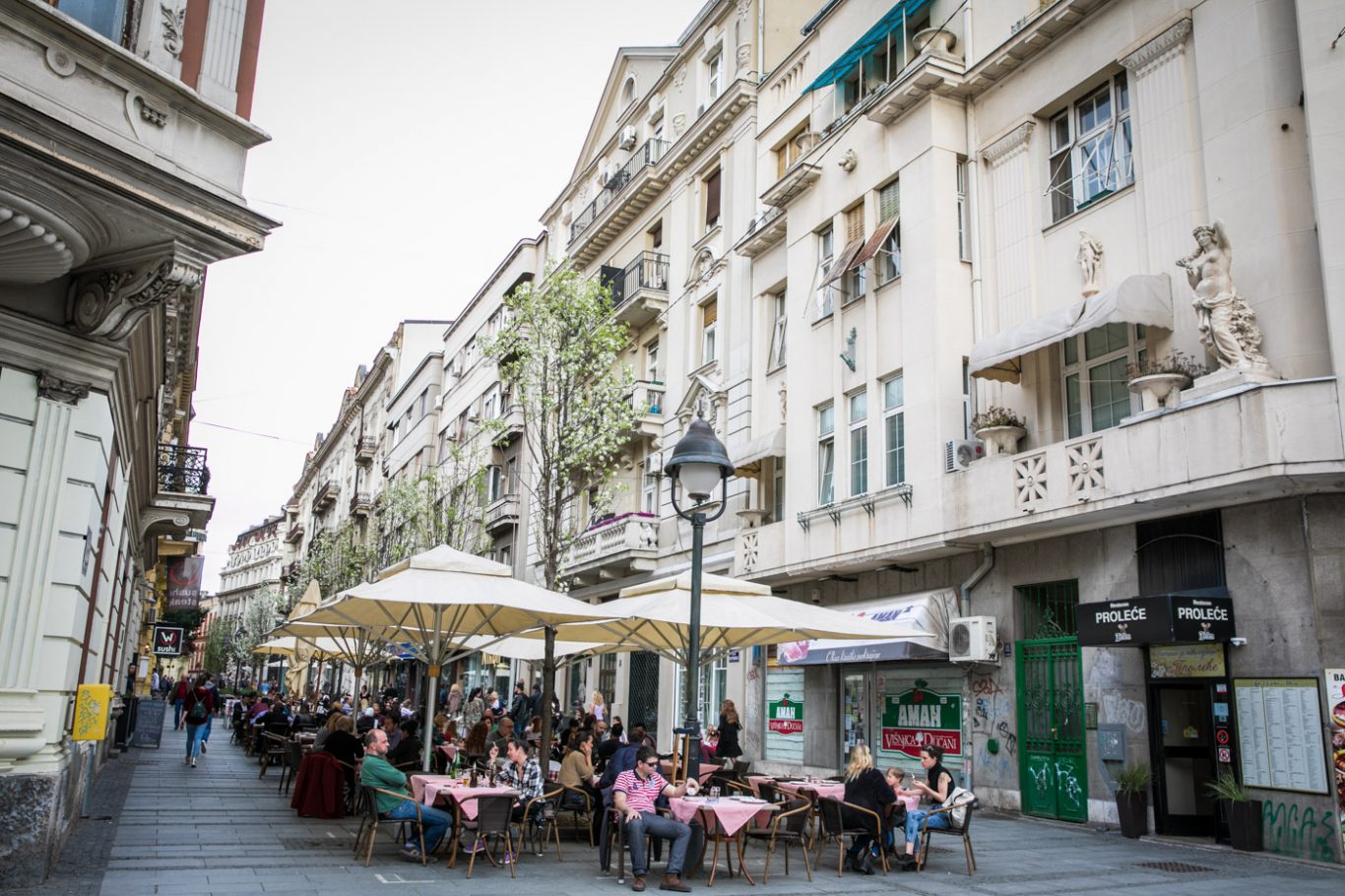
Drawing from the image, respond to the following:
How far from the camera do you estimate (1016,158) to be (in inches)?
699

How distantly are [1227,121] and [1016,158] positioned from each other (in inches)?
172

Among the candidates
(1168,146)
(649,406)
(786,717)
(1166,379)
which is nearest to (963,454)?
(1166,379)

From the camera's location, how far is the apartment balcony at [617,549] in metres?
28.1

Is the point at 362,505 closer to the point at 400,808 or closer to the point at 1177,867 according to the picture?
the point at 400,808

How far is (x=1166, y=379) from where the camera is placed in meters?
13.4

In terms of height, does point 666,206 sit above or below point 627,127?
below

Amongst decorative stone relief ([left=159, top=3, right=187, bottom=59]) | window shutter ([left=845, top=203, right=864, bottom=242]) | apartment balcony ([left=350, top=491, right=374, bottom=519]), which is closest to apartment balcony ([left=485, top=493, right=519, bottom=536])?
window shutter ([left=845, top=203, right=864, bottom=242])

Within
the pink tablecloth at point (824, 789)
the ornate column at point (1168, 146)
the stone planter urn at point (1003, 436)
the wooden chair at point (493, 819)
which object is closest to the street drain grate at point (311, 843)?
the wooden chair at point (493, 819)

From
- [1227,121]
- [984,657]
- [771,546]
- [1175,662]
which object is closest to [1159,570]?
[1175,662]

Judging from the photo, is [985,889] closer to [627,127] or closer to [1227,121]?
[1227,121]

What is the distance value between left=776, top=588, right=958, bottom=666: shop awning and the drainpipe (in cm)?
16

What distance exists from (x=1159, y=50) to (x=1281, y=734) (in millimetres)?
9428

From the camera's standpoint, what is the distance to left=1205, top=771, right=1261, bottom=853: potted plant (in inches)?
474

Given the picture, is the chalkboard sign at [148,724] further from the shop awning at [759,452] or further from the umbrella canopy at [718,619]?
the umbrella canopy at [718,619]
